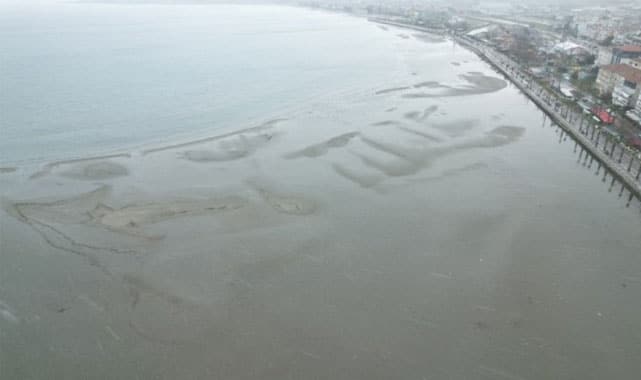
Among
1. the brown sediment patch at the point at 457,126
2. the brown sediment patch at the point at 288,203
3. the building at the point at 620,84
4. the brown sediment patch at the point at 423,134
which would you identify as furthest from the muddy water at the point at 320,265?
the building at the point at 620,84

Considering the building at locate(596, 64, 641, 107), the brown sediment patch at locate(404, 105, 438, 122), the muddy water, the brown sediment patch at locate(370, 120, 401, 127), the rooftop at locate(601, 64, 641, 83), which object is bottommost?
the muddy water

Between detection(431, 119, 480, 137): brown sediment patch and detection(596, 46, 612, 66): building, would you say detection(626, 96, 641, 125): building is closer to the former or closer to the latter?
detection(431, 119, 480, 137): brown sediment patch

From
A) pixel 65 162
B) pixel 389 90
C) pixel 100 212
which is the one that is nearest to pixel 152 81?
pixel 65 162

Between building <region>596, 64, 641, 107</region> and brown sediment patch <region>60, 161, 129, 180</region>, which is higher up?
building <region>596, 64, 641, 107</region>

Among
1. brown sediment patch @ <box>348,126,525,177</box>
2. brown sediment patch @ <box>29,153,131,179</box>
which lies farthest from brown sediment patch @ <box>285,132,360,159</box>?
brown sediment patch @ <box>29,153,131,179</box>

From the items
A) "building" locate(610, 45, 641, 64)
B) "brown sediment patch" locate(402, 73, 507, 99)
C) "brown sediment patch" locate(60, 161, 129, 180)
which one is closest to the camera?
"brown sediment patch" locate(60, 161, 129, 180)

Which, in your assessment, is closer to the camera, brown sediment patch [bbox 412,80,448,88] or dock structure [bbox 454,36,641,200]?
dock structure [bbox 454,36,641,200]

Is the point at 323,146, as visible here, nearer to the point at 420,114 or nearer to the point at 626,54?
the point at 420,114
